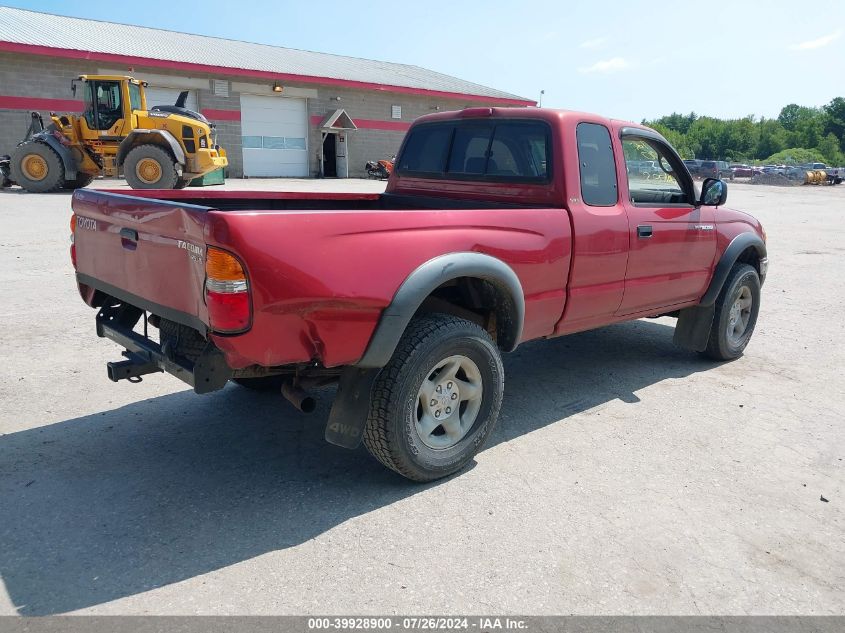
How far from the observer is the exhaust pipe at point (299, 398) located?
315 cm

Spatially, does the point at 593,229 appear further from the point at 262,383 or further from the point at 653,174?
the point at 262,383

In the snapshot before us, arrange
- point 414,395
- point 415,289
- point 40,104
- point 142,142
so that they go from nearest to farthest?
point 415,289
point 414,395
point 142,142
point 40,104

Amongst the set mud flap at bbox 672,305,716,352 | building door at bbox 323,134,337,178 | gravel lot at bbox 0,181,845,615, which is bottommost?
gravel lot at bbox 0,181,845,615

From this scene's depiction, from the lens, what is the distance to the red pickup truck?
2.83 m

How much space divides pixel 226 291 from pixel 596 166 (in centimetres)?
267

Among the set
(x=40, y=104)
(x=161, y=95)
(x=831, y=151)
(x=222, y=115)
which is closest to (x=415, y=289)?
(x=40, y=104)

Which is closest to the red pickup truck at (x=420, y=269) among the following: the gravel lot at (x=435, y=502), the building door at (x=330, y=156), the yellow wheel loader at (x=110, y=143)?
the gravel lot at (x=435, y=502)

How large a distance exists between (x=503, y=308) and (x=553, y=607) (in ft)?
5.66

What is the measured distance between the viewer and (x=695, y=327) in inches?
220

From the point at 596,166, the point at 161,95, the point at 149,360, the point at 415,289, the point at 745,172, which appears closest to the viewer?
the point at 415,289

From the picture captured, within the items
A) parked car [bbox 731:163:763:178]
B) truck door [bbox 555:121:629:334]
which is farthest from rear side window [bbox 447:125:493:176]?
parked car [bbox 731:163:763:178]

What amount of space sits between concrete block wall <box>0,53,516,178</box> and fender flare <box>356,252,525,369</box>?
2489 centimetres

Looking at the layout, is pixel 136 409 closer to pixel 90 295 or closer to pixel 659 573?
pixel 90 295

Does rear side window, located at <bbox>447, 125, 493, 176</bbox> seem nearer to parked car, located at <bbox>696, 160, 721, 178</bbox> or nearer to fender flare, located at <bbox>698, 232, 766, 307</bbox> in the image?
fender flare, located at <bbox>698, 232, 766, 307</bbox>
